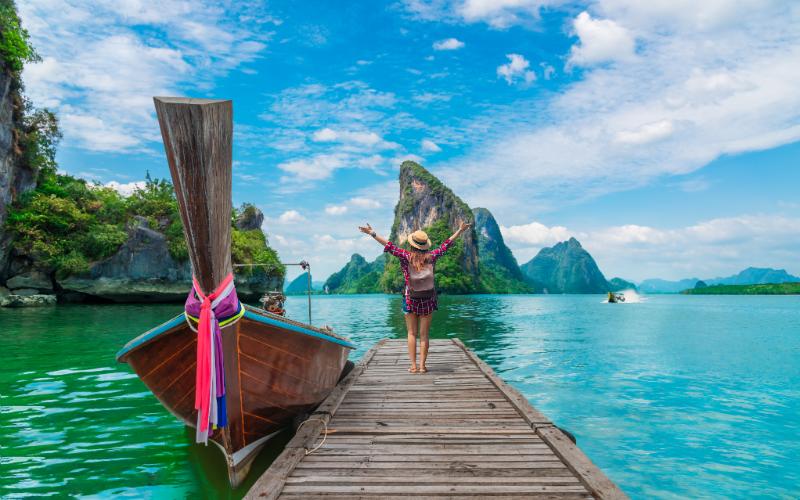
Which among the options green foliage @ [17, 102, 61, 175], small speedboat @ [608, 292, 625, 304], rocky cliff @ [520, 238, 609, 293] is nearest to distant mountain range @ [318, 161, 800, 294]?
rocky cliff @ [520, 238, 609, 293]

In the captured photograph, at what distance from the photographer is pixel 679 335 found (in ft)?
68.9

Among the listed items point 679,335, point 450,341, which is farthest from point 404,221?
point 450,341

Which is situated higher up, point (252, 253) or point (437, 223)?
point (437, 223)

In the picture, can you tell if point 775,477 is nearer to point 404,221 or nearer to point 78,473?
point 78,473

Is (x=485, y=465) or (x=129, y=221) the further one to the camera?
(x=129, y=221)

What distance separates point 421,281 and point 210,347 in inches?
117

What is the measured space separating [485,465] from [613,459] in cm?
320

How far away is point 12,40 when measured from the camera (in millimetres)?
27125

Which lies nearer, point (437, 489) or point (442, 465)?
point (437, 489)

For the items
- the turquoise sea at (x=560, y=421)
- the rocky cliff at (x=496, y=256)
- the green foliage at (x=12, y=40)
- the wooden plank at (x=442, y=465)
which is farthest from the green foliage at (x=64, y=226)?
the rocky cliff at (x=496, y=256)

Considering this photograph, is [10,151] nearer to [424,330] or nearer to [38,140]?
[38,140]

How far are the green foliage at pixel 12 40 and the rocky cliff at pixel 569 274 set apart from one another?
526 feet

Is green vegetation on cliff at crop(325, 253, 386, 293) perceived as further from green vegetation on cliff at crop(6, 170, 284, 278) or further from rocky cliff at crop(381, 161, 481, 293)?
green vegetation on cliff at crop(6, 170, 284, 278)

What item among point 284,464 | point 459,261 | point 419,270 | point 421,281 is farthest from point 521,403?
point 459,261
